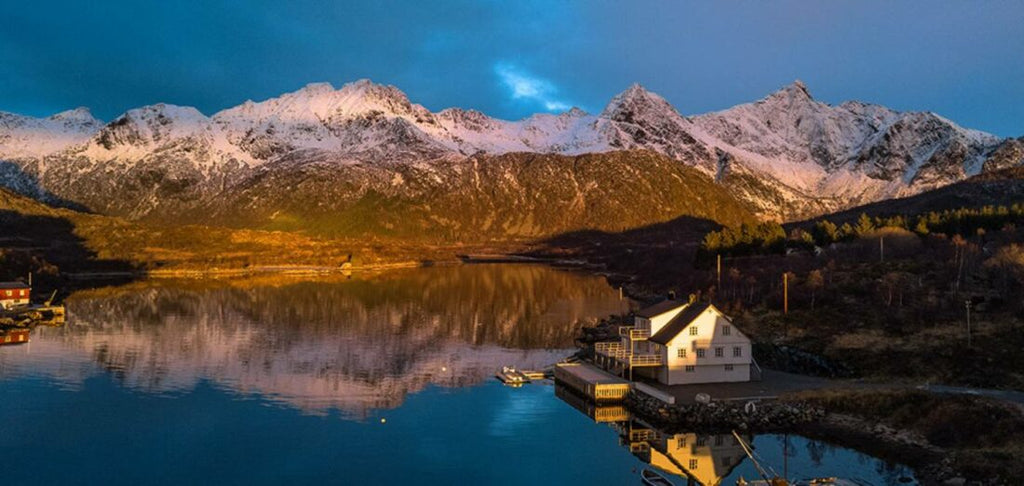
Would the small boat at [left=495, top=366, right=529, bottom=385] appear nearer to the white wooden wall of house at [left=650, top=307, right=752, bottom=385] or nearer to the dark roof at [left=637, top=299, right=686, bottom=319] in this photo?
the dark roof at [left=637, top=299, right=686, bottom=319]

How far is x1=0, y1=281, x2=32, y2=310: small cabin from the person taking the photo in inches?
Answer: 3499

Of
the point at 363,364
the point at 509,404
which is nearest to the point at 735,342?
the point at 509,404

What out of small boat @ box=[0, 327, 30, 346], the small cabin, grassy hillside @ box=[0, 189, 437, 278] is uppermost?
grassy hillside @ box=[0, 189, 437, 278]

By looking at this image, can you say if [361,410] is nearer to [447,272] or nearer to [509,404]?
[509,404]

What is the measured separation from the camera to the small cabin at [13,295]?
88.9m

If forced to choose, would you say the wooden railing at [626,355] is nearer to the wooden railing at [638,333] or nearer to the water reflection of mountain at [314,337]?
the wooden railing at [638,333]

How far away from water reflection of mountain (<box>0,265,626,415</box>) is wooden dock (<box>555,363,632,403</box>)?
22.2 ft

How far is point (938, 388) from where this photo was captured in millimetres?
43656

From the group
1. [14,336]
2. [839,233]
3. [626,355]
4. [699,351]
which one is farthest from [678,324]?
[839,233]

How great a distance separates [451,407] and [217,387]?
16.9m

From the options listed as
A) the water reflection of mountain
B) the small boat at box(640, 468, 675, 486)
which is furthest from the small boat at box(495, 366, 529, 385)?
the small boat at box(640, 468, 675, 486)

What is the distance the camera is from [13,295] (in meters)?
90.0

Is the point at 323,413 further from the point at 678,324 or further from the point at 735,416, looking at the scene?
the point at 735,416

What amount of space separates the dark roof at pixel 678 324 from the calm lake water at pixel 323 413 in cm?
542
